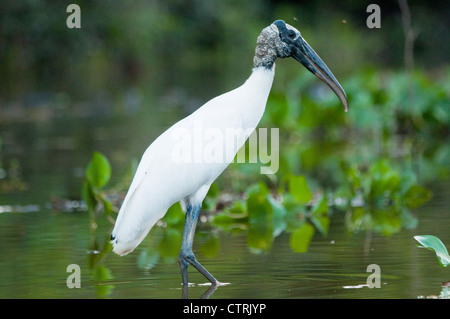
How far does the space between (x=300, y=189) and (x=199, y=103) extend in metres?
13.4

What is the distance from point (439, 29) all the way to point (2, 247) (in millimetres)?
40955

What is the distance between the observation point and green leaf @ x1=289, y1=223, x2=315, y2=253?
7.82 metres

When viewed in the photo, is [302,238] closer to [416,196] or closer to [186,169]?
[186,169]

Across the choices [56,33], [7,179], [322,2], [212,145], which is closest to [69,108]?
[56,33]

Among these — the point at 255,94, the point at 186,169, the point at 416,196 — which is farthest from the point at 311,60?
the point at 416,196

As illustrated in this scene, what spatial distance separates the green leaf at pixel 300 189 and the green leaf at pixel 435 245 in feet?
10.9

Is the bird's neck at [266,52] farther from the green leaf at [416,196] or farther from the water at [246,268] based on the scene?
the green leaf at [416,196]

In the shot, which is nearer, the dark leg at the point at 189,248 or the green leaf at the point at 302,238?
the dark leg at the point at 189,248

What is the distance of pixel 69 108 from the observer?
23656 mm

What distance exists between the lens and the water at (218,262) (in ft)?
20.7

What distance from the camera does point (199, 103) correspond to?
22.5 metres

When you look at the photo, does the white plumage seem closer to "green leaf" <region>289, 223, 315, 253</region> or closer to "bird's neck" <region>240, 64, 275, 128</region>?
"bird's neck" <region>240, 64, 275, 128</region>

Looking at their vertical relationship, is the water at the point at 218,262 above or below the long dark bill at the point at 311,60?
below

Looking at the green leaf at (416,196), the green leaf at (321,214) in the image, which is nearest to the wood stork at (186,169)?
the green leaf at (321,214)
